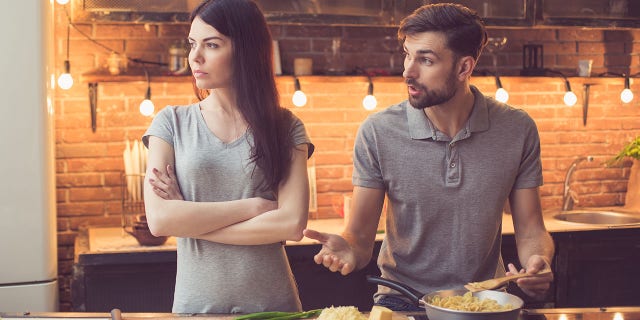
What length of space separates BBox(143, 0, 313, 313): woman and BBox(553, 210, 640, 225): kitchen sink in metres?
2.48

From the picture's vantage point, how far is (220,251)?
2305mm

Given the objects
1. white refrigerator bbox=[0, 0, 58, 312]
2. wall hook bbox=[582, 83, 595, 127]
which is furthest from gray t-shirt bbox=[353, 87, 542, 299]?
wall hook bbox=[582, 83, 595, 127]

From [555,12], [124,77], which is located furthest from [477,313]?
[555,12]

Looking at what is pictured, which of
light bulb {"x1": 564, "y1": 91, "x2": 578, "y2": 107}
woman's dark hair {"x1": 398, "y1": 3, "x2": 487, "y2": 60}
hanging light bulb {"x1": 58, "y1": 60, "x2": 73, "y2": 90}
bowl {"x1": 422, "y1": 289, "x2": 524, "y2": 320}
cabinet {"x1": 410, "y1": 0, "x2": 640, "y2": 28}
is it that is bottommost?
bowl {"x1": 422, "y1": 289, "x2": 524, "y2": 320}

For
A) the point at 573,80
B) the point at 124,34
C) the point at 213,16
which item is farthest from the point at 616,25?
the point at 213,16

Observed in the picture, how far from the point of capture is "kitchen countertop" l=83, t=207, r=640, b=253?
356 cm

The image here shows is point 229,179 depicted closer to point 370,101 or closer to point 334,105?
point 370,101

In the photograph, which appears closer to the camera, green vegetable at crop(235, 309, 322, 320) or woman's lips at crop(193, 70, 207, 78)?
green vegetable at crop(235, 309, 322, 320)

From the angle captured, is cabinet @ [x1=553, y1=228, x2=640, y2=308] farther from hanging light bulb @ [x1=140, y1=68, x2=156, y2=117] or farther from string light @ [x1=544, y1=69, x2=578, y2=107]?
hanging light bulb @ [x1=140, y1=68, x2=156, y2=117]

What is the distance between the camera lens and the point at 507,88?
461 centimetres

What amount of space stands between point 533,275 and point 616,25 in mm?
2687

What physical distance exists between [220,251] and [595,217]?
9.41ft

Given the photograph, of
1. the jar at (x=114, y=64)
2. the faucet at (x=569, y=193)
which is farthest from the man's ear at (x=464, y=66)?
the faucet at (x=569, y=193)

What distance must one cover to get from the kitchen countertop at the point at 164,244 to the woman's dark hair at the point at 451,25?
4.71 ft
